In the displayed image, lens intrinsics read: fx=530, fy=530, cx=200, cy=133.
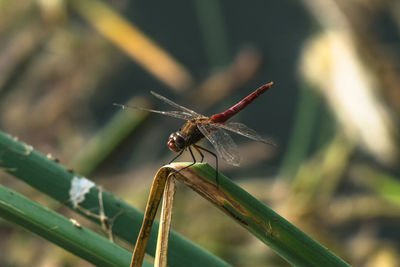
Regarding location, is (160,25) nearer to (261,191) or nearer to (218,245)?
(261,191)

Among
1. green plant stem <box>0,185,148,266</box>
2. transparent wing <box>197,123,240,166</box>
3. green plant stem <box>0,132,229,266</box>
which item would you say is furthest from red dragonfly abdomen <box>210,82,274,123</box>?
green plant stem <box>0,185,148,266</box>

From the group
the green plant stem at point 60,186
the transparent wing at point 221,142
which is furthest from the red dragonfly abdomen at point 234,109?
the green plant stem at point 60,186

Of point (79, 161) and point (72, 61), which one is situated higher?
point (72, 61)

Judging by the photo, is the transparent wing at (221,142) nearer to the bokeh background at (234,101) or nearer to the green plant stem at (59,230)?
the green plant stem at (59,230)

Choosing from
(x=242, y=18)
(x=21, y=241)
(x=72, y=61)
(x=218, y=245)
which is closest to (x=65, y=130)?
(x=72, y=61)

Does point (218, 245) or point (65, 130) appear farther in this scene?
point (65, 130)

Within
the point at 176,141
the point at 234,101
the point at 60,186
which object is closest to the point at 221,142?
the point at 176,141
